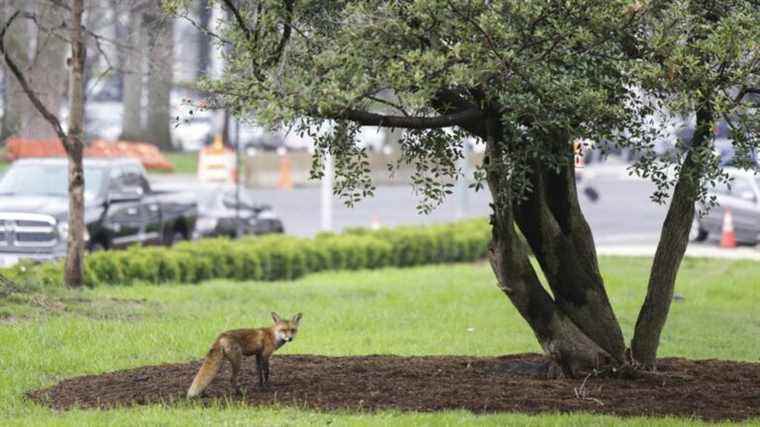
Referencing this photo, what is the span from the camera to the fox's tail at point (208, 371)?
29.7 ft

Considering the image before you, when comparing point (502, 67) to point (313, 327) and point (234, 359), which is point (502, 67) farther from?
point (313, 327)

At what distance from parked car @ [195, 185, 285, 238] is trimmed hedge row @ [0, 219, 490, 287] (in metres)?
3.85

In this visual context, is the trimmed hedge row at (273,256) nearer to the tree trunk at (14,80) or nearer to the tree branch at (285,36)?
the tree trunk at (14,80)

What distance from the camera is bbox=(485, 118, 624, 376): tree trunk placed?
9.91m

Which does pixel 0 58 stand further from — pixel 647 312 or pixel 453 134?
pixel 647 312

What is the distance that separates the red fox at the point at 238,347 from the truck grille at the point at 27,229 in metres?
12.0

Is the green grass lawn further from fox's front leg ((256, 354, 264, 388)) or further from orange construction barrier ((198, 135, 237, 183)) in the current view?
orange construction barrier ((198, 135, 237, 183))

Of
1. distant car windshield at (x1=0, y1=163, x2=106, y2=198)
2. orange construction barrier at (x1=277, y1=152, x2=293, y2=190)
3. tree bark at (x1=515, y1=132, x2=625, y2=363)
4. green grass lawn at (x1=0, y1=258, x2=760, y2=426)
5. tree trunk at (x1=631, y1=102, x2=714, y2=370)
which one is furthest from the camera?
orange construction barrier at (x1=277, y1=152, x2=293, y2=190)

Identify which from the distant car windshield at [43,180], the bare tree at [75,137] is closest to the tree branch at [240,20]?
the bare tree at [75,137]

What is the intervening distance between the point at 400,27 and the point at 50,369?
4387 millimetres

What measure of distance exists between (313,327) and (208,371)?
5060mm

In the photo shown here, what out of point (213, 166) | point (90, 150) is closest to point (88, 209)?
point (213, 166)

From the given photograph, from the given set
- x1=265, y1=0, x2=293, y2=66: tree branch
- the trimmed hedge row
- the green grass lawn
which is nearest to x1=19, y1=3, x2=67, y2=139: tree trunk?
the trimmed hedge row

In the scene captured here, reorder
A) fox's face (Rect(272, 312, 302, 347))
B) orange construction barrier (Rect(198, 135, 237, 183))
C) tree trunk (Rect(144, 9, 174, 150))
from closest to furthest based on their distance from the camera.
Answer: fox's face (Rect(272, 312, 302, 347))
tree trunk (Rect(144, 9, 174, 150))
orange construction barrier (Rect(198, 135, 237, 183))
